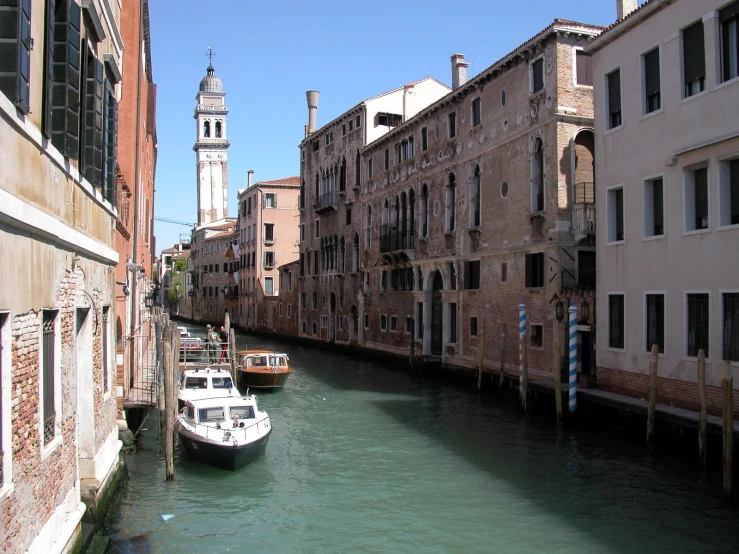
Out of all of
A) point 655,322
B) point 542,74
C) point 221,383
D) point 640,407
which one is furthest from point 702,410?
point 542,74

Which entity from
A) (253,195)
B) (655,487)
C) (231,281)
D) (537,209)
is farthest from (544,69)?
(231,281)

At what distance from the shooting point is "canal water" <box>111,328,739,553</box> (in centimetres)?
834

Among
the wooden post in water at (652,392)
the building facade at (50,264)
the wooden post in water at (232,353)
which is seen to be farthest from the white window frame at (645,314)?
the wooden post in water at (232,353)

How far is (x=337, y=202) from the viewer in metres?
33.4

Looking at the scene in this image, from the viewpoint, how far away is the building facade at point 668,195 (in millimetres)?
11227

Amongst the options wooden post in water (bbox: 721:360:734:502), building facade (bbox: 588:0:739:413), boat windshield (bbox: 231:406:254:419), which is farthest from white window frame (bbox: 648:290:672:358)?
boat windshield (bbox: 231:406:254:419)

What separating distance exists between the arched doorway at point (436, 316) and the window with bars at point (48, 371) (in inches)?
729

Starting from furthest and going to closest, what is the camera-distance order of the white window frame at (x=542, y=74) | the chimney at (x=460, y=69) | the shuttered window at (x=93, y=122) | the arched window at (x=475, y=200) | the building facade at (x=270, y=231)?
the building facade at (x=270, y=231) → the chimney at (x=460, y=69) → the arched window at (x=475, y=200) → the white window frame at (x=542, y=74) → the shuttered window at (x=93, y=122)

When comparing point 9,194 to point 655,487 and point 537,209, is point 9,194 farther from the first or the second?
point 537,209

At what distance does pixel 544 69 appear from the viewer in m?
17.6

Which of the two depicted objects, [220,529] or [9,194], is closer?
[9,194]

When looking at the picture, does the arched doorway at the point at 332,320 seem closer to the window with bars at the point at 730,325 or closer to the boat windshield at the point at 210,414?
the boat windshield at the point at 210,414

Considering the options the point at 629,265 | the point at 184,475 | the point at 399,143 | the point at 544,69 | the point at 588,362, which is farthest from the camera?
the point at 399,143

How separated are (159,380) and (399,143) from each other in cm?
1542
